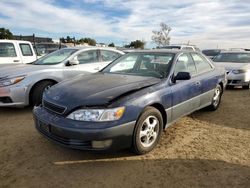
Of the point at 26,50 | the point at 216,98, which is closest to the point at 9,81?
the point at 26,50

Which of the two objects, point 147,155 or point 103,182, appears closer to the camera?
point 103,182

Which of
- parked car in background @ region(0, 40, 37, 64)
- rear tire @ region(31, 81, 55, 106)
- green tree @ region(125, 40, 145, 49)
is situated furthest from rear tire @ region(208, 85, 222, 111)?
green tree @ region(125, 40, 145, 49)

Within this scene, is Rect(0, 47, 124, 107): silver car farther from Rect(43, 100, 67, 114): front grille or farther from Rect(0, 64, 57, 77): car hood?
Rect(43, 100, 67, 114): front grille

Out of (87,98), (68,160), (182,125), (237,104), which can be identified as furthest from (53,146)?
(237,104)

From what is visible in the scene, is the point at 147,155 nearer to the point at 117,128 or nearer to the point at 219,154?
the point at 117,128

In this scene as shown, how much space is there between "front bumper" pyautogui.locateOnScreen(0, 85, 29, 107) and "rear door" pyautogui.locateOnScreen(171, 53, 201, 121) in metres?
3.29

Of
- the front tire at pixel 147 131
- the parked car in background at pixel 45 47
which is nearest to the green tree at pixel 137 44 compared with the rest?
the parked car in background at pixel 45 47

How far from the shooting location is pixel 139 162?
3.41 meters

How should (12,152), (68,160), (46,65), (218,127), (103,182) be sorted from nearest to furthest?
(103,182), (68,160), (12,152), (218,127), (46,65)

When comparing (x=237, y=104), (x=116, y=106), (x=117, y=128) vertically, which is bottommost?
(x=237, y=104)

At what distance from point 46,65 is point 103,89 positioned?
10.6 feet

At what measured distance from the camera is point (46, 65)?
634cm

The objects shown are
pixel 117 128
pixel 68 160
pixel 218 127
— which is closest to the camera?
pixel 117 128

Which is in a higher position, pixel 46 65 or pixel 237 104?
pixel 46 65
